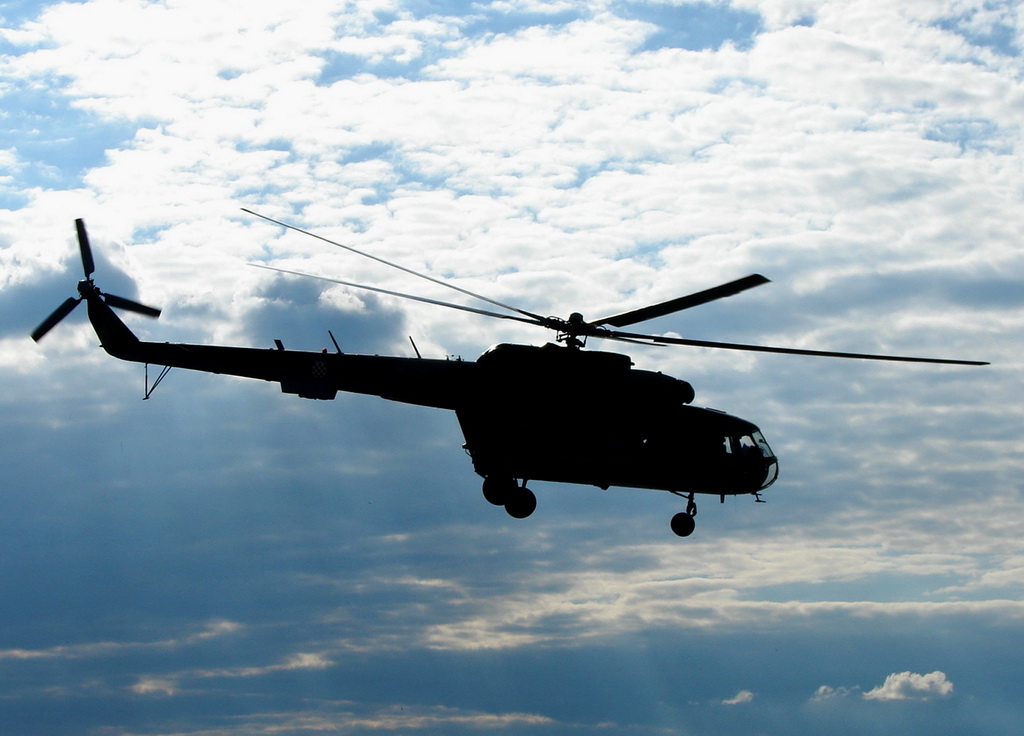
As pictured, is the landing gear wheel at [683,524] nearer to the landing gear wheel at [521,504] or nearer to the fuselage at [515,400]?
the fuselage at [515,400]

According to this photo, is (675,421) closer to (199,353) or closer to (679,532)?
(679,532)

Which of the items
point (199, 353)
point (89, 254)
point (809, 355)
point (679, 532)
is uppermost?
point (89, 254)

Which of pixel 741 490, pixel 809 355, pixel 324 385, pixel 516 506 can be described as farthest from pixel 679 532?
pixel 324 385

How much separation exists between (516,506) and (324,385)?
8.19m

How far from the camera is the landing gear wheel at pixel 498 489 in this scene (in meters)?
33.8

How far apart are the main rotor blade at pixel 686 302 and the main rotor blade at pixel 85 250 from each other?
2063 centimetres

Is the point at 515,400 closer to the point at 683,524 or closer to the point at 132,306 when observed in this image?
the point at 683,524

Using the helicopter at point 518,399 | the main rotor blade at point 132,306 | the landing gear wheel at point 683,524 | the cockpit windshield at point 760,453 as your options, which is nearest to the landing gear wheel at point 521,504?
the helicopter at point 518,399

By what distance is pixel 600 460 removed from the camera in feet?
111

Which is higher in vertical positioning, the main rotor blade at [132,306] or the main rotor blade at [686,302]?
the main rotor blade at [132,306]

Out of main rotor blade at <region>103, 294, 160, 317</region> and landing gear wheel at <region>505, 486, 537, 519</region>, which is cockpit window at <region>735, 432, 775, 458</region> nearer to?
landing gear wheel at <region>505, 486, 537, 519</region>

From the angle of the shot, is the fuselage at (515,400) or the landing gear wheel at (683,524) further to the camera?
the landing gear wheel at (683,524)

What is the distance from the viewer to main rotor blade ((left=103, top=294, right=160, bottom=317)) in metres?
36.4

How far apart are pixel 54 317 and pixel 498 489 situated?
18.2m
